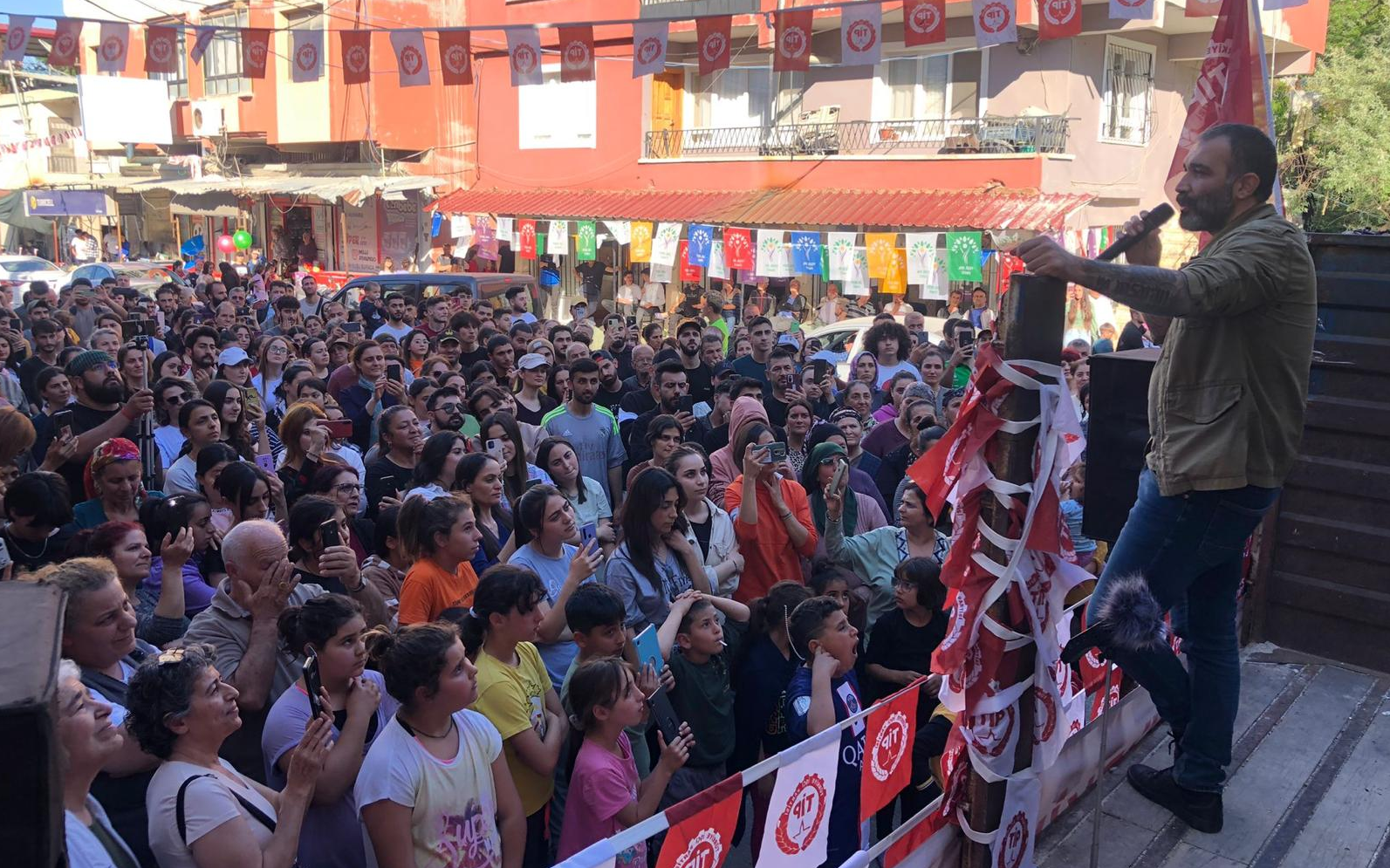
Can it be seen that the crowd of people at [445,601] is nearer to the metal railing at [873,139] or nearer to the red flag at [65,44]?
the red flag at [65,44]

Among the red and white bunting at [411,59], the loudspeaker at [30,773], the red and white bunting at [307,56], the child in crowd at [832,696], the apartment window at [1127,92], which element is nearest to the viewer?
the loudspeaker at [30,773]

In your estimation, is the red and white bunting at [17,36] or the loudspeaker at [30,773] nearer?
the loudspeaker at [30,773]

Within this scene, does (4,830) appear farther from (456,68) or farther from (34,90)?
(34,90)

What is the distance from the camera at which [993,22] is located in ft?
35.1

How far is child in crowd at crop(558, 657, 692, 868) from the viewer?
3314 millimetres

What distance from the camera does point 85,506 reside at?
5074 millimetres

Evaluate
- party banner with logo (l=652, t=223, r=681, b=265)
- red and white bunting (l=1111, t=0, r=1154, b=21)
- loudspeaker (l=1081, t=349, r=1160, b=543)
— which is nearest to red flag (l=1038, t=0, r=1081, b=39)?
red and white bunting (l=1111, t=0, r=1154, b=21)

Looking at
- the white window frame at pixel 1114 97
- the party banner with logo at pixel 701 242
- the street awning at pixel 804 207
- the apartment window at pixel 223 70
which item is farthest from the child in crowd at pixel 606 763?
the apartment window at pixel 223 70

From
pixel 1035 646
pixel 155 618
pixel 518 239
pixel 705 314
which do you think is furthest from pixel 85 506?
pixel 518 239

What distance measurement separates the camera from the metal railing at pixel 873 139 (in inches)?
734

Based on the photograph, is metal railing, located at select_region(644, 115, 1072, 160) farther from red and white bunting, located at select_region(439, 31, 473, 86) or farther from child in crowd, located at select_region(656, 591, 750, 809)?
child in crowd, located at select_region(656, 591, 750, 809)

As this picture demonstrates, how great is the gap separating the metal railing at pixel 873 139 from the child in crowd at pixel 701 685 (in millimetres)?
16319

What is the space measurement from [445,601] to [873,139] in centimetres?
1821

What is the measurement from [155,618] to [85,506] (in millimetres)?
1326
